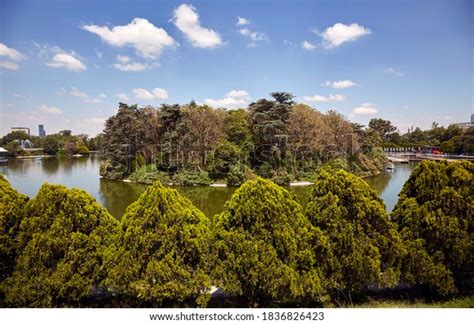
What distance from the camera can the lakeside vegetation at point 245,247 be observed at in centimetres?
281

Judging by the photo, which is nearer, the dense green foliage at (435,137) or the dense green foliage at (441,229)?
the dense green foliage at (441,229)

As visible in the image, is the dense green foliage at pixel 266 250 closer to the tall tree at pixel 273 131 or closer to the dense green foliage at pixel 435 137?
the dense green foliage at pixel 435 137

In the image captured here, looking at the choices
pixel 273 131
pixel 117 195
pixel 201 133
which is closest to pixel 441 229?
pixel 117 195

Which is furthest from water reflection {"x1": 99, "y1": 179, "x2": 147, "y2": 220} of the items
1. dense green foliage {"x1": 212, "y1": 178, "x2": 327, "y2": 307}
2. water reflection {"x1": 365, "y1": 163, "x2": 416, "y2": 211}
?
water reflection {"x1": 365, "y1": 163, "x2": 416, "y2": 211}

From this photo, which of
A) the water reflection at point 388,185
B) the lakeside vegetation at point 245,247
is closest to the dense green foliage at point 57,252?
the lakeside vegetation at point 245,247

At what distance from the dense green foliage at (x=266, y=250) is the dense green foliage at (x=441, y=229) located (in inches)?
45.7

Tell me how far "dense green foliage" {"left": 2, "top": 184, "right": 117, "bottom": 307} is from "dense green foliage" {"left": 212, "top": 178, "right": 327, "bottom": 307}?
52.9 inches

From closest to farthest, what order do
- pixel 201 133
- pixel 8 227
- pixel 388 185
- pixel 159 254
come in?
pixel 159 254
pixel 8 227
pixel 388 185
pixel 201 133

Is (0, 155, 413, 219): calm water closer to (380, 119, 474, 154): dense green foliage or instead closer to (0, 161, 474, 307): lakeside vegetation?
(380, 119, 474, 154): dense green foliage

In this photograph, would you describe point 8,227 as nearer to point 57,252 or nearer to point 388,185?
point 57,252

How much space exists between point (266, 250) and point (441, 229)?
2.08m

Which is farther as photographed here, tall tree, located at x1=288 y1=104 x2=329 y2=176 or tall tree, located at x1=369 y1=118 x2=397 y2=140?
tall tree, located at x1=369 y1=118 x2=397 y2=140

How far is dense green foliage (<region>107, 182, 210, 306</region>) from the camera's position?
274cm

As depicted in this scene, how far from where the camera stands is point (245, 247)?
2824 mm
